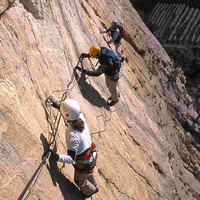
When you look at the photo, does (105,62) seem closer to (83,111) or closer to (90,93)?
(90,93)

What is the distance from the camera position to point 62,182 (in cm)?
454

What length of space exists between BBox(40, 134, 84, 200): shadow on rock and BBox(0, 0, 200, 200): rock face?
0.06 feet

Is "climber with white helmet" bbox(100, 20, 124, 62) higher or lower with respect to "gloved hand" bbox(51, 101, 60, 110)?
lower

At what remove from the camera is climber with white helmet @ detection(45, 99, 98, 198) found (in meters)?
4.23

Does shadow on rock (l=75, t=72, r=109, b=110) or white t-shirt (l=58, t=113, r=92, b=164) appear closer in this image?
white t-shirt (l=58, t=113, r=92, b=164)

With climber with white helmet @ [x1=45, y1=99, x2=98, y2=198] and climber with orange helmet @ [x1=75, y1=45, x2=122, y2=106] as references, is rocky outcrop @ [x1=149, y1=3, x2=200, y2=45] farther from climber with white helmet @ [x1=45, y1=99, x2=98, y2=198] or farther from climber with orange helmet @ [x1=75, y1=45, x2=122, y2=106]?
climber with white helmet @ [x1=45, y1=99, x2=98, y2=198]

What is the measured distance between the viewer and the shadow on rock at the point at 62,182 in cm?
429

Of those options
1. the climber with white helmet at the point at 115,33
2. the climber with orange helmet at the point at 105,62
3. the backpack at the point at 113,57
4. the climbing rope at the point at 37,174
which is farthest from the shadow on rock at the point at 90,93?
the climber with white helmet at the point at 115,33

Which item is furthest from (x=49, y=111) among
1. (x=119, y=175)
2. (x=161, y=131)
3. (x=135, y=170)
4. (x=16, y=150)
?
(x=161, y=131)

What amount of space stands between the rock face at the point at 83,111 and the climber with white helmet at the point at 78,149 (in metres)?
0.26

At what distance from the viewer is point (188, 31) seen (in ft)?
104

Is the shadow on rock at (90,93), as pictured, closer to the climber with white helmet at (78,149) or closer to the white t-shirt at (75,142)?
the climber with white helmet at (78,149)

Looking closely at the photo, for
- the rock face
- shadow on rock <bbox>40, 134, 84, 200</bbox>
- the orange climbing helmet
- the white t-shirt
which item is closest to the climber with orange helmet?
the orange climbing helmet

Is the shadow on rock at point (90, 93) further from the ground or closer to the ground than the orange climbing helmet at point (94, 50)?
closer to the ground
